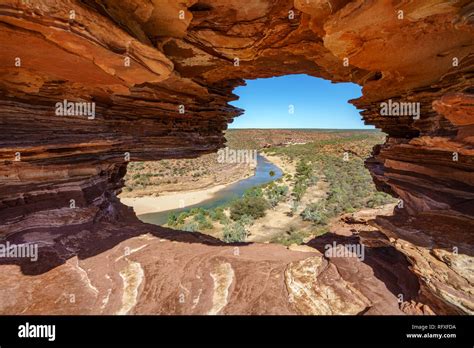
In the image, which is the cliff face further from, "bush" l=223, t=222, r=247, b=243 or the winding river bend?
the winding river bend

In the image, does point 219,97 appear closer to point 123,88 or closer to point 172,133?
point 172,133

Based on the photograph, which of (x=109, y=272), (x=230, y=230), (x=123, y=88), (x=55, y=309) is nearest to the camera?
(x=55, y=309)

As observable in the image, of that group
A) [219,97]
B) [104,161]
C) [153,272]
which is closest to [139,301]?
[153,272]

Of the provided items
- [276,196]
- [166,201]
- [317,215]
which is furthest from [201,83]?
[166,201]

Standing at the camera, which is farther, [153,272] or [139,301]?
[153,272]

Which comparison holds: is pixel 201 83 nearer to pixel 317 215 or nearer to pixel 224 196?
pixel 317 215

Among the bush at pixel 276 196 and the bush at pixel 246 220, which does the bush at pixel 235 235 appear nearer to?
the bush at pixel 246 220

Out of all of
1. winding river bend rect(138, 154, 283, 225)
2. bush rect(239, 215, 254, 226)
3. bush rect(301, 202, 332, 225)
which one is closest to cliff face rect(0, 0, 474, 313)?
bush rect(301, 202, 332, 225)
